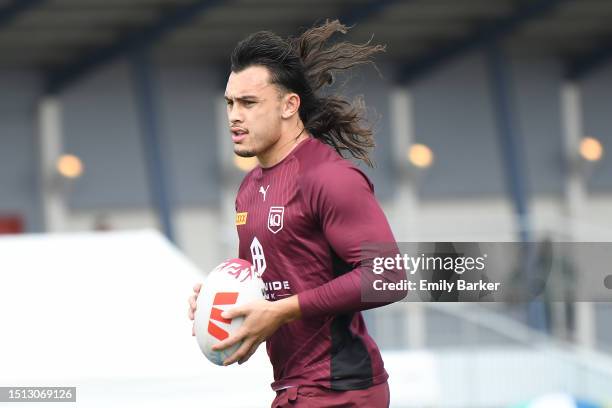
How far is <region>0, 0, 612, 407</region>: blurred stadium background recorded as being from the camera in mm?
16734

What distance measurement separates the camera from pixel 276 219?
4160 millimetres

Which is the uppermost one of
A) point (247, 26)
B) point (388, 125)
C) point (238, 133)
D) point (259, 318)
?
point (247, 26)

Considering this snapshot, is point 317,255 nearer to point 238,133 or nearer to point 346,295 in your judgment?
point 346,295

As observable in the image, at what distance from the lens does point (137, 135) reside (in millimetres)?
20984

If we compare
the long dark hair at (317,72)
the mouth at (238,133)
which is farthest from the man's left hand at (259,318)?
the long dark hair at (317,72)

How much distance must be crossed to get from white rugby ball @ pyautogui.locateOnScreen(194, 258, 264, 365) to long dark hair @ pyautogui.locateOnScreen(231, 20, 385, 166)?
1.84 feet

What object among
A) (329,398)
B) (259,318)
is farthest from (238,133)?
(329,398)

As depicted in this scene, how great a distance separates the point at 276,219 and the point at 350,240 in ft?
0.96

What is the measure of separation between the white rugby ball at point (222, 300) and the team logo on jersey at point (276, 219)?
0.14 metres

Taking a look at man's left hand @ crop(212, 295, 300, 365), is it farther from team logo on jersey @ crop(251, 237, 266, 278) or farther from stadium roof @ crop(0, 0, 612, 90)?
stadium roof @ crop(0, 0, 612, 90)

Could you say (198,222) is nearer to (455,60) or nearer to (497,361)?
(455,60)

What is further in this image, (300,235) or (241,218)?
(241,218)

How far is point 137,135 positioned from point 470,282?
17019mm

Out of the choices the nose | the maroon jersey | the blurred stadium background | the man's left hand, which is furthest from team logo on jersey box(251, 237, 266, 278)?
the blurred stadium background
